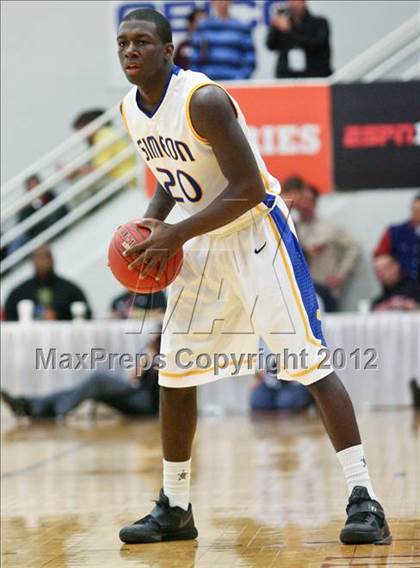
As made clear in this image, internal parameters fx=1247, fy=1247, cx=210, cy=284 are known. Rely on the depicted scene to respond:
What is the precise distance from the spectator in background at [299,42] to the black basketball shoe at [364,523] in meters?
7.88

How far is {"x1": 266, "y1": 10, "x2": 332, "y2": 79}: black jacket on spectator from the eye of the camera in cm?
1179

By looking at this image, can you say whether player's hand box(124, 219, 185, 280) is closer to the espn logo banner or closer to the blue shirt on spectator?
the blue shirt on spectator

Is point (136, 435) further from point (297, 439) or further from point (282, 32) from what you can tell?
point (282, 32)

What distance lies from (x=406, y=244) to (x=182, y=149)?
7116mm

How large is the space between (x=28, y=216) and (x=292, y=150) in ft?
9.56

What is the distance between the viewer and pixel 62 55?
13.1 meters

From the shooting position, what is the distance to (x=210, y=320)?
4727 millimetres

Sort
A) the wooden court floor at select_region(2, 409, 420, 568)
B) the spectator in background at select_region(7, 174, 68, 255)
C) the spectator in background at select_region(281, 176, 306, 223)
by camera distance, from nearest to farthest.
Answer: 1. the wooden court floor at select_region(2, 409, 420, 568)
2. the spectator in background at select_region(281, 176, 306, 223)
3. the spectator in background at select_region(7, 174, 68, 255)

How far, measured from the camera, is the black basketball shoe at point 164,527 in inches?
187

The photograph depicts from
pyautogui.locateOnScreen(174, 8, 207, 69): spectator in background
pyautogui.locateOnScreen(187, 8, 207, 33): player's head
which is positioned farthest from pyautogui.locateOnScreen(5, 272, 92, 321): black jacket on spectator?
pyautogui.locateOnScreen(187, 8, 207, 33): player's head

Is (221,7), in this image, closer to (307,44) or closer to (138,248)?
(307,44)

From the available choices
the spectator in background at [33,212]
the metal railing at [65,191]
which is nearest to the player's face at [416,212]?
the metal railing at [65,191]

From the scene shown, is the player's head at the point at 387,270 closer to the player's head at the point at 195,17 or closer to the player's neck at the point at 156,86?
the player's head at the point at 195,17

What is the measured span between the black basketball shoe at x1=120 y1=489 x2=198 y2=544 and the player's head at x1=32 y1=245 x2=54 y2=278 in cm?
681
